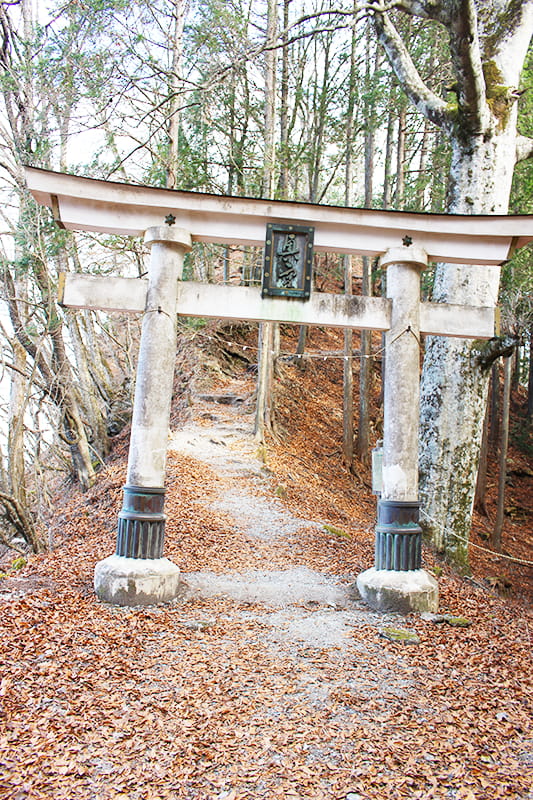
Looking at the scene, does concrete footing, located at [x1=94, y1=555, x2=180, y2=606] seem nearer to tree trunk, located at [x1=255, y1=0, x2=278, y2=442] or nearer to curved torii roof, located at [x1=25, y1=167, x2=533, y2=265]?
curved torii roof, located at [x1=25, y1=167, x2=533, y2=265]

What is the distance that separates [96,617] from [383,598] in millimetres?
2711

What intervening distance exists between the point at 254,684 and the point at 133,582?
6.01 feet

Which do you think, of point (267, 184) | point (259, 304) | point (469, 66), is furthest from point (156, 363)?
point (267, 184)

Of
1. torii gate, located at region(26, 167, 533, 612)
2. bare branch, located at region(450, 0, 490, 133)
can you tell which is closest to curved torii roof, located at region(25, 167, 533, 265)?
torii gate, located at region(26, 167, 533, 612)

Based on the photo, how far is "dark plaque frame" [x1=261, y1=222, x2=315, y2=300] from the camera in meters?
6.16

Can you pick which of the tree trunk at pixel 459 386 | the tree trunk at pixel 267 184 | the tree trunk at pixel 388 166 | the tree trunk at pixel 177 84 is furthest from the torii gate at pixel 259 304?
the tree trunk at pixel 388 166

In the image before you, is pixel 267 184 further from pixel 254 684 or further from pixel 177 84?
pixel 254 684

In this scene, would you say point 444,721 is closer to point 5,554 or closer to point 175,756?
point 175,756

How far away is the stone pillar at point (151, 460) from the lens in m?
5.54

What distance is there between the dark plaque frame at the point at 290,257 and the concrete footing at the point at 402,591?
2978 millimetres

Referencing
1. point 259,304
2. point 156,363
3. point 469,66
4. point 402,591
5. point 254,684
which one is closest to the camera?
point 254,684

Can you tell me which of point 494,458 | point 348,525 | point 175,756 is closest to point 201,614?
point 175,756

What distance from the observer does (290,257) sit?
6207 millimetres

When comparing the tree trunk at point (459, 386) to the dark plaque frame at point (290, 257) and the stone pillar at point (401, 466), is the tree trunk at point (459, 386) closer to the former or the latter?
the stone pillar at point (401, 466)
